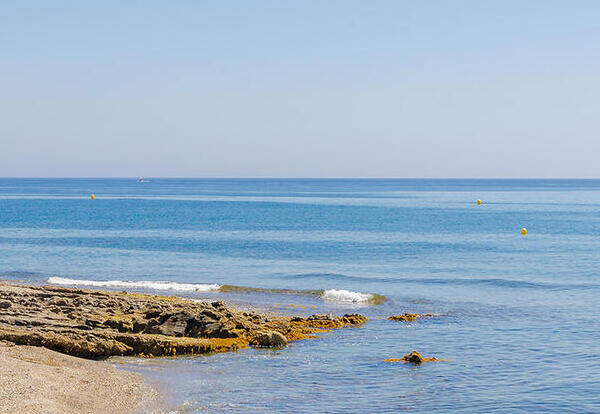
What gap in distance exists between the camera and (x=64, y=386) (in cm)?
1967

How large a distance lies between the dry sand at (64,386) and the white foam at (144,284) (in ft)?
58.2

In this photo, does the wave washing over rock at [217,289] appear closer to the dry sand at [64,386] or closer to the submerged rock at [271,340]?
the submerged rock at [271,340]

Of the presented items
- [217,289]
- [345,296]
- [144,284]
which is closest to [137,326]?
[345,296]

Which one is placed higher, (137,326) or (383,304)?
(137,326)

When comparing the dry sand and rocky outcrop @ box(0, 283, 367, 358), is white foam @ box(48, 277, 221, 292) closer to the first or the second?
rocky outcrop @ box(0, 283, 367, 358)

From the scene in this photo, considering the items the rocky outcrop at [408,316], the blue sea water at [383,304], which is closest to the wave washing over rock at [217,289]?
the blue sea water at [383,304]

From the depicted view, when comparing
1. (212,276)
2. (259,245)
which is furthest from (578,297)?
(259,245)

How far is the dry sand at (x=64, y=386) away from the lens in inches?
700

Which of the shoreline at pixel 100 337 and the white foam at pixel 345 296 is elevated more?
the shoreline at pixel 100 337

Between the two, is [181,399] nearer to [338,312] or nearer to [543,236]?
[338,312]

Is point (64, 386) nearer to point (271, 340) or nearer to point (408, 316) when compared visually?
point (271, 340)

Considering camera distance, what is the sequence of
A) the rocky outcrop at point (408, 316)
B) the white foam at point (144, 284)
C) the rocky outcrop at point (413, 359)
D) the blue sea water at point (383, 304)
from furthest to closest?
the white foam at point (144, 284) < the rocky outcrop at point (408, 316) < the rocky outcrop at point (413, 359) < the blue sea water at point (383, 304)

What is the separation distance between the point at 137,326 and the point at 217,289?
14159 mm

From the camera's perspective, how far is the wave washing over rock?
3728cm
